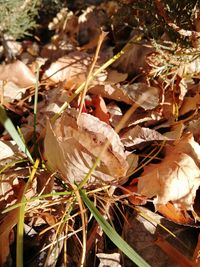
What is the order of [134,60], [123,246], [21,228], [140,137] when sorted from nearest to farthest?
[123,246] → [21,228] → [140,137] → [134,60]

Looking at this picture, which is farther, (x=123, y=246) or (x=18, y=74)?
(x=18, y=74)

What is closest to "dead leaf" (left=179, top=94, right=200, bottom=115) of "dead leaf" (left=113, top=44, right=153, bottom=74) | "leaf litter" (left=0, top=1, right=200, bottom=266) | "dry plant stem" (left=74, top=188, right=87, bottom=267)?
"leaf litter" (left=0, top=1, right=200, bottom=266)

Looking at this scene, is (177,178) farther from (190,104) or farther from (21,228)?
(21,228)

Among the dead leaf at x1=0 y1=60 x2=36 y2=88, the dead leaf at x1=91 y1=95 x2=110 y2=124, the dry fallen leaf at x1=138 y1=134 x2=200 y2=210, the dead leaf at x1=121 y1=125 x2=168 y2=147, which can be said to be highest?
the dead leaf at x1=0 y1=60 x2=36 y2=88

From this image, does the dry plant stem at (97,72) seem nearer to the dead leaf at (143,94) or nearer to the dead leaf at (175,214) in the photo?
the dead leaf at (143,94)

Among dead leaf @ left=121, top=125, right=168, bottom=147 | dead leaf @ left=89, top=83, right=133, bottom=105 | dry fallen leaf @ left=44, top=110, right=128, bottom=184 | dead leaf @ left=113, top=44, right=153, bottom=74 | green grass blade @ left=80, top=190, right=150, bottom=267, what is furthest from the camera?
dead leaf @ left=113, top=44, right=153, bottom=74

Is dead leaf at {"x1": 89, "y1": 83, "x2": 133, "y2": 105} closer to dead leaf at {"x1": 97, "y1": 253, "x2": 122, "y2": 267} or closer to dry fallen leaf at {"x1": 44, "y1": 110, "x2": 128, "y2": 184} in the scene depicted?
dry fallen leaf at {"x1": 44, "y1": 110, "x2": 128, "y2": 184}

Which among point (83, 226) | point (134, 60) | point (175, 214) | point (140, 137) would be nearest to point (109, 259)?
point (83, 226)

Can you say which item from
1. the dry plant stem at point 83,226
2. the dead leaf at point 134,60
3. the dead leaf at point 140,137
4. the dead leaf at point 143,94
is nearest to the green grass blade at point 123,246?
the dry plant stem at point 83,226
